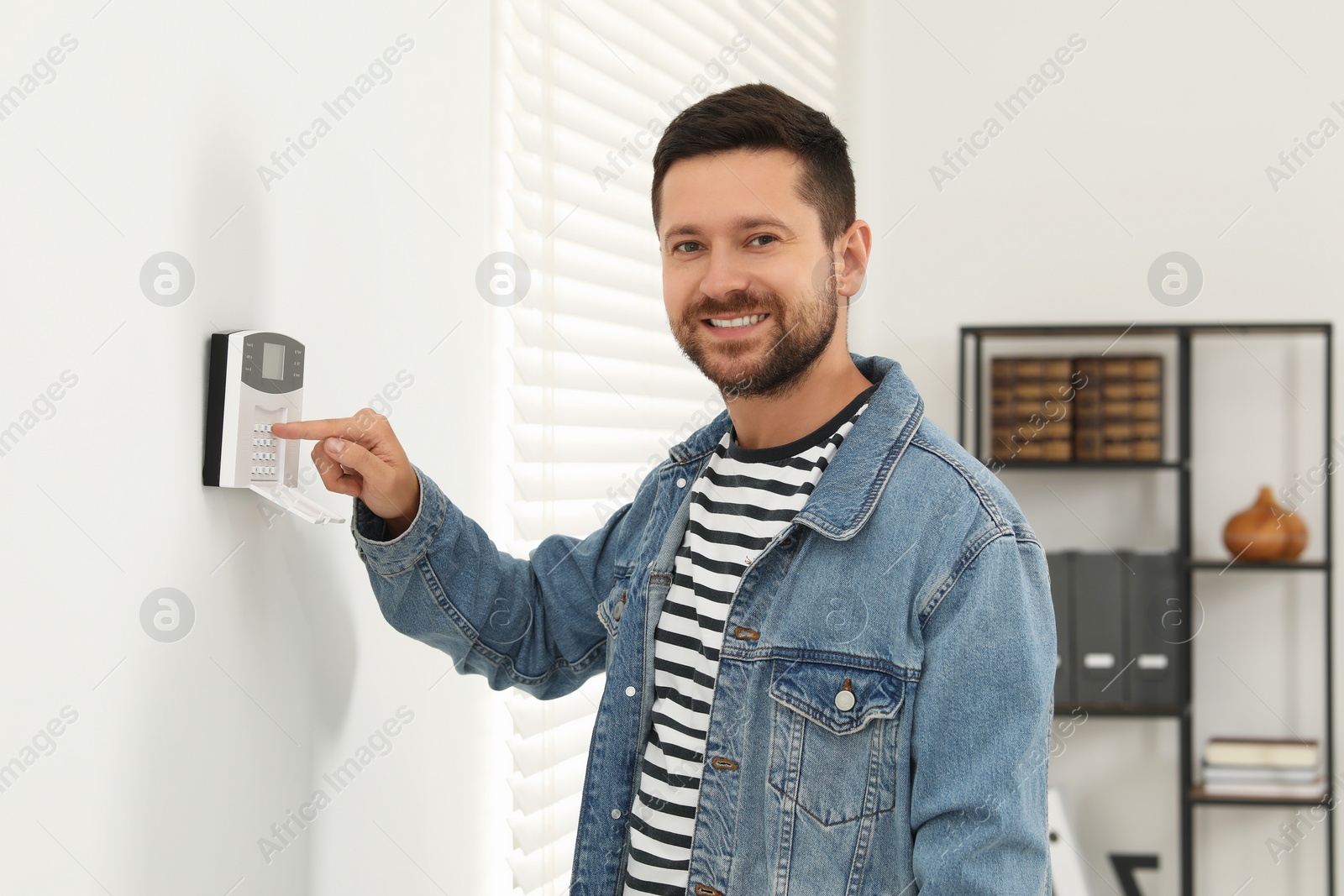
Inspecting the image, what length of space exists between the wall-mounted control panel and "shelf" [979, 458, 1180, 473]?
2.21 meters

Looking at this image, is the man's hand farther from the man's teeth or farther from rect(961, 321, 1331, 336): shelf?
rect(961, 321, 1331, 336): shelf

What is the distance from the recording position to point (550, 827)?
5.31ft

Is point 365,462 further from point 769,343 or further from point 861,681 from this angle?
point 861,681

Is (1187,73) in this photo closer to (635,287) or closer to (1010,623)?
(635,287)

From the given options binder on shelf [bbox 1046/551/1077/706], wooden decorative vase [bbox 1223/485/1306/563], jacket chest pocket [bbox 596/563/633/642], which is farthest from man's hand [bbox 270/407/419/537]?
wooden decorative vase [bbox 1223/485/1306/563]

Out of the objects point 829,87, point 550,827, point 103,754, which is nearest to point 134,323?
point 103,754

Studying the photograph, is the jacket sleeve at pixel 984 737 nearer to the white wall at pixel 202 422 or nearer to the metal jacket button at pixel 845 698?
the metal jacket button at pixel 845 698

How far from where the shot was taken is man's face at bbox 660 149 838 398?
1144 millimetres

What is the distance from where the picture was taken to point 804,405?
1.20m

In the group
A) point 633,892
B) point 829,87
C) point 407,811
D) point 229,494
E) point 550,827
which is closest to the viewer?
point 229,494

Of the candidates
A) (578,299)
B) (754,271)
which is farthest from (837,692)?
(578,299)

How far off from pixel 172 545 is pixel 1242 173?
2948mm

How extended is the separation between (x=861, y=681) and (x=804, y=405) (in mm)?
326

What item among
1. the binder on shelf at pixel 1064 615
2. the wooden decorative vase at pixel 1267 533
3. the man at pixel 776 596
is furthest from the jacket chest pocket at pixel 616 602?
the wooden decorative vase at pixel 1267 533
